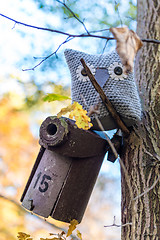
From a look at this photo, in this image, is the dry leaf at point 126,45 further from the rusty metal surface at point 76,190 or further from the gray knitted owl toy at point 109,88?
the rusty metal surface at point 76,190

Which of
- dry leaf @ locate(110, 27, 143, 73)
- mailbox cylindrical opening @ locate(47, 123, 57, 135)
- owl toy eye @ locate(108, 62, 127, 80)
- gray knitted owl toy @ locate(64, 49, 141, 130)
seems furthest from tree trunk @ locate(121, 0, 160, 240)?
dry leaf @ locate(110, 27, 143, 73)

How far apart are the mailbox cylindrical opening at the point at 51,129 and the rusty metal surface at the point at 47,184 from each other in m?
0.11

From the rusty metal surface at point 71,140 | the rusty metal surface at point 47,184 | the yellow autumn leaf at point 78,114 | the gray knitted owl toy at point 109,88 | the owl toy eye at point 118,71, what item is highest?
the owl toy eye at point 118,71

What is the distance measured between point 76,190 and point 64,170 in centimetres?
11

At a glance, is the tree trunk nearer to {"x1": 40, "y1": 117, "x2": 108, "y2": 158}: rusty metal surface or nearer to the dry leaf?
{"x1": 40, "y1": 117, "x2": 108, "y2": 158}: rusty metal surface

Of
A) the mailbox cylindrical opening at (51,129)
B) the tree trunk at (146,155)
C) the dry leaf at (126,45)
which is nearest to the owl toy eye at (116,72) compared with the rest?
the tree trunk at (146,155)

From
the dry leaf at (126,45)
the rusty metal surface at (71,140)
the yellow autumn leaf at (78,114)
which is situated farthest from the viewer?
the rusty metal surface at (71,140)

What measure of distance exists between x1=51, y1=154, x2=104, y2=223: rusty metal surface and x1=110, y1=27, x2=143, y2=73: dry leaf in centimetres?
72

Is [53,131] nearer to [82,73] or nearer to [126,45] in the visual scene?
[82,73]

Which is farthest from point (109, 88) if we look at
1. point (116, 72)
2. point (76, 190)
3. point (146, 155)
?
point (76, 190)

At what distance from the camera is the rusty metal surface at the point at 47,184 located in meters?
1.18

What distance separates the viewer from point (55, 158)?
123cm

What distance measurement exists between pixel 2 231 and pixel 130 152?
Result: 3.42m

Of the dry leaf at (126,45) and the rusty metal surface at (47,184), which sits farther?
the rusty metal surface at (47,184)
